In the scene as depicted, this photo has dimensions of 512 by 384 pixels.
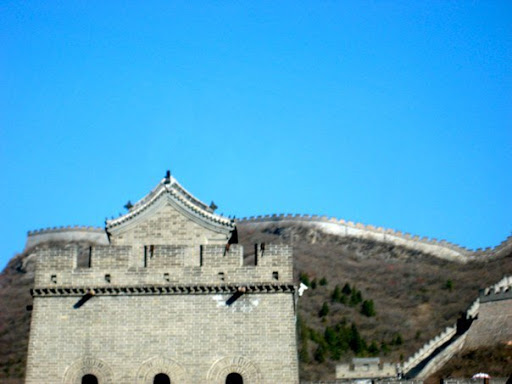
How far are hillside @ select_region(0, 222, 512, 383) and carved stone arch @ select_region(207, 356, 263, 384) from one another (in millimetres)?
54444

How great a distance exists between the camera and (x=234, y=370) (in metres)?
30.9

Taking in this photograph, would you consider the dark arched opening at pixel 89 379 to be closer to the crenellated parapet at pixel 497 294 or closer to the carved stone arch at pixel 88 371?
the carved stone arch at pixel 88 371

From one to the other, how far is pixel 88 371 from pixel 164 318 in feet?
8.24

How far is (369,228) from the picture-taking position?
486 ft

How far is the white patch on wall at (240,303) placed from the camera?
31.4m

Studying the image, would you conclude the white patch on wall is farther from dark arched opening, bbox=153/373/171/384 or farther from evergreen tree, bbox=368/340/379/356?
evergreen tree, bbox=368/340/379/356

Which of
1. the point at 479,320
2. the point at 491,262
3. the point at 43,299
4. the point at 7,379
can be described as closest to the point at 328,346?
the point at 479,320

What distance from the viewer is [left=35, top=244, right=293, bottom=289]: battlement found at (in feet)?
104

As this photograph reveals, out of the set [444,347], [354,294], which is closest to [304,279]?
[354,294]

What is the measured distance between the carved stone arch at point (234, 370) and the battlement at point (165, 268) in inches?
84.7

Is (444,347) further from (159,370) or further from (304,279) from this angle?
(159,370)

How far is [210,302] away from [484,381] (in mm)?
7683

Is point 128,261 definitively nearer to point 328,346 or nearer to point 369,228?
point 328,346

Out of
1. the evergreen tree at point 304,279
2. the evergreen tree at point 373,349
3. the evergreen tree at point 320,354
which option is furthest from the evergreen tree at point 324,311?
the evergreen tree at point 320,354
